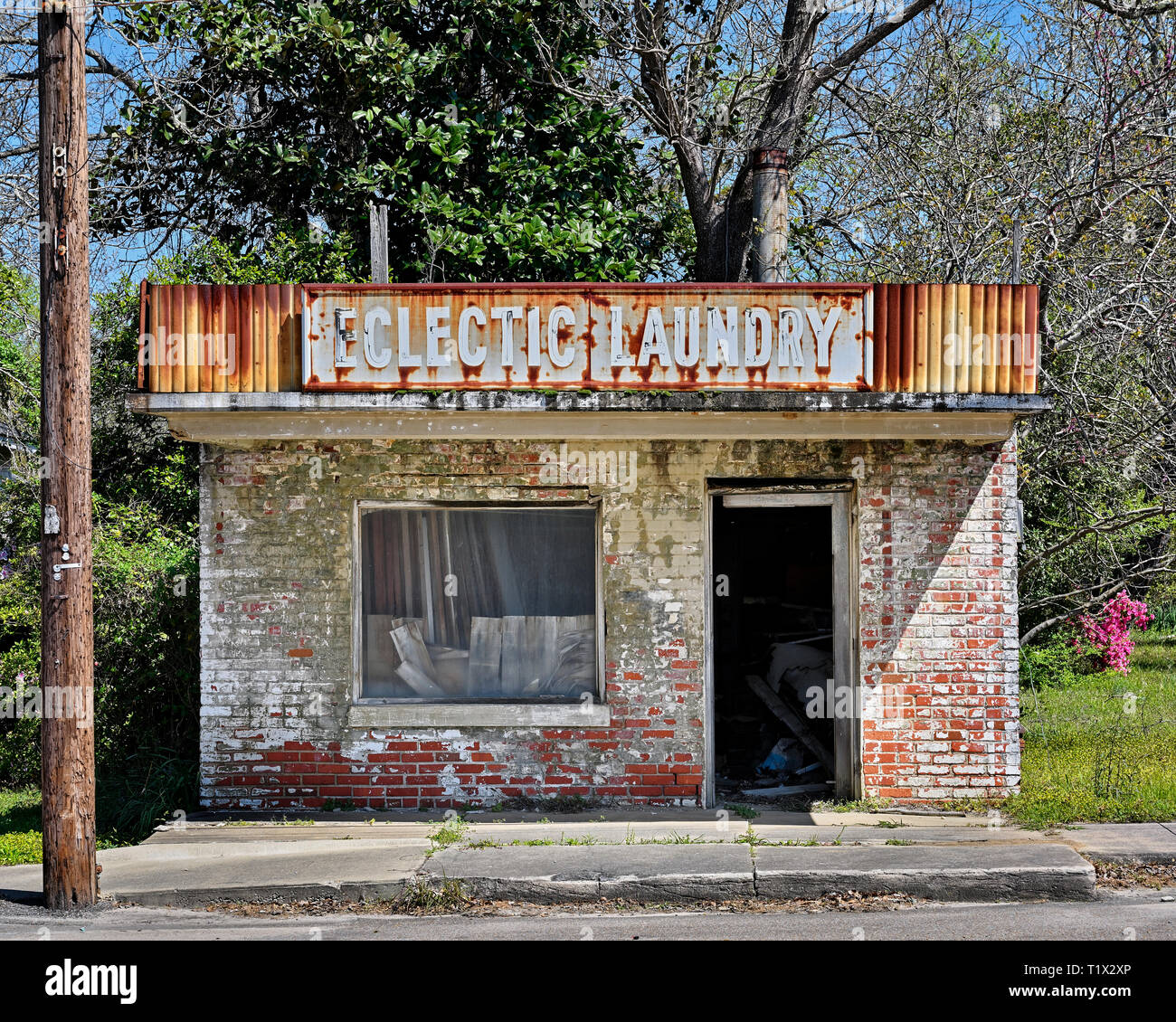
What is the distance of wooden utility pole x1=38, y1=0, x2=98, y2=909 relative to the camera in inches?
272

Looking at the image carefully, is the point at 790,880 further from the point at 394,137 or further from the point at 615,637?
Answer: the point at 394,137

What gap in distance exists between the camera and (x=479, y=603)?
9.33 metres

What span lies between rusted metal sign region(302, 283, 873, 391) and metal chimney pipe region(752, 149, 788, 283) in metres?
2.55

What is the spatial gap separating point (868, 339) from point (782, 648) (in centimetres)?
385

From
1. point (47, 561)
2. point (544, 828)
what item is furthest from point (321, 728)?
point (47, 561)

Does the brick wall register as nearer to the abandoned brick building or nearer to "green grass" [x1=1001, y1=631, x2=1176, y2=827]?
the abandoned brick building

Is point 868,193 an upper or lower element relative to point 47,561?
upper

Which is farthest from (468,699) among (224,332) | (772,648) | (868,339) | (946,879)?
(868,339)

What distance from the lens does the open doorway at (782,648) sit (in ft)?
30.2

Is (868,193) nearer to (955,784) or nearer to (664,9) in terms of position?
(664,9)

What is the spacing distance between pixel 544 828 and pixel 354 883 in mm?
1728

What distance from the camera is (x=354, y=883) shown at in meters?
7.02

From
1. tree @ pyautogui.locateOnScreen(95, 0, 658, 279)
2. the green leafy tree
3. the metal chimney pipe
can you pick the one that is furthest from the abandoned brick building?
tree @ pyautogui.locateOnScreen(95, 0, 658, 279)

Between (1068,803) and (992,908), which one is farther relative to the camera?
(1068,803)
